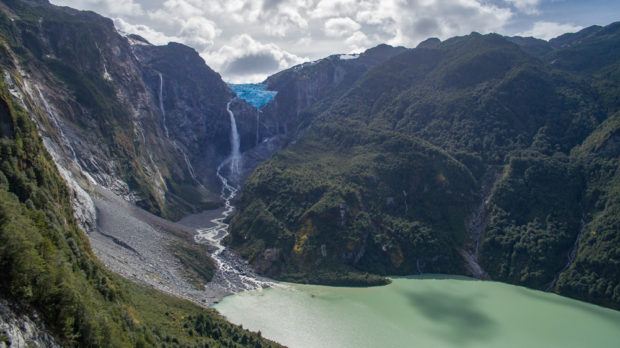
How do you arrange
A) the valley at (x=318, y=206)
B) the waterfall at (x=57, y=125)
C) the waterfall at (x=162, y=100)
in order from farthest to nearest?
1. the waterfall at (x=162, y=100)
2. the waterfall at (x=57, y=125)
3. the valley at (x=318, y=206)

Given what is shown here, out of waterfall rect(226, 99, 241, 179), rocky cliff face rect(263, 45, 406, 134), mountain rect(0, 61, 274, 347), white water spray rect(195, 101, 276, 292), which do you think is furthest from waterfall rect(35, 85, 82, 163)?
rocky cliff face rect(263, 45, 406, 134)

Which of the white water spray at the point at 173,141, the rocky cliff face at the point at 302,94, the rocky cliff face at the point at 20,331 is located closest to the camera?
the rocky cliff face at the point at 20,331

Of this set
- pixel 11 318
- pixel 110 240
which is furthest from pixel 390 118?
pixel 11 318

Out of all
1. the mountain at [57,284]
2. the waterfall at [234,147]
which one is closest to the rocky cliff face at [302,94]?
the waterfall at [234,147]

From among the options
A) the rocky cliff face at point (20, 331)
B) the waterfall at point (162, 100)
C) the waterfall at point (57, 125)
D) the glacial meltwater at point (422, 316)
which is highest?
the waterfall at point (162, 100)

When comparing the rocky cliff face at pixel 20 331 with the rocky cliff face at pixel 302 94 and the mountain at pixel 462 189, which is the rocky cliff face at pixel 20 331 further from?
the rocky cliff face at pixel 302 94

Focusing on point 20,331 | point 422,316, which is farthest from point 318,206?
point 20,331

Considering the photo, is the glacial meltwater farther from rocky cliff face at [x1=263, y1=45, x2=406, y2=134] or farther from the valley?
rocky cliff face at [x1=263, y1=45, x2=406, y2=134]
